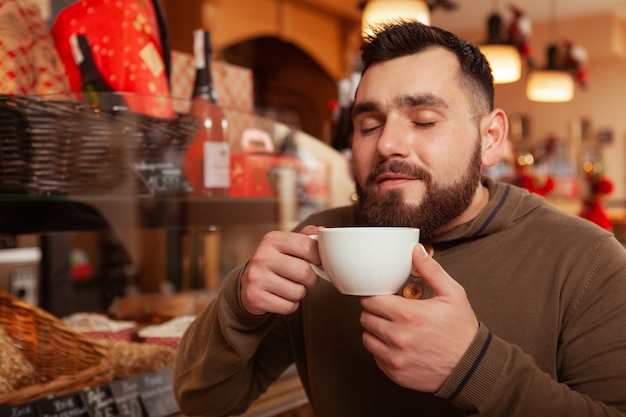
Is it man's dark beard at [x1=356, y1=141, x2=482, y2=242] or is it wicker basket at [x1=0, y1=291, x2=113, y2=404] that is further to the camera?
wicker basket at [x1=0, y1=291, x2=113, y2=404]

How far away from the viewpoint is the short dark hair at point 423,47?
111cm

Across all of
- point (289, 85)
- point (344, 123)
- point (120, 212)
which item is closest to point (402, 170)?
point (120, 212)

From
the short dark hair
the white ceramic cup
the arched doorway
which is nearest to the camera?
the white ceramic cup

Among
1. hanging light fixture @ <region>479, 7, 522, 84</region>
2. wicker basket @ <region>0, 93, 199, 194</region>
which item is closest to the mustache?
wicker basket @ <region>0, 93, 199, 194</region>

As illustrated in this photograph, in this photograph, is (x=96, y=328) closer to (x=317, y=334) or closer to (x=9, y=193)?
(x=9, y=193)

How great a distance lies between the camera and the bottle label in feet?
4.69

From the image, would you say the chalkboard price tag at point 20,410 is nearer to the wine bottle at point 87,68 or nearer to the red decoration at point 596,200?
the wine bottle at point 87,68

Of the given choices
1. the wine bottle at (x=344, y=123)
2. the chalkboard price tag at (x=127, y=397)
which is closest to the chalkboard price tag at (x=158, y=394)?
the chalkboard price tag at (x=127, y=397)

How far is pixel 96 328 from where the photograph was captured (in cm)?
140

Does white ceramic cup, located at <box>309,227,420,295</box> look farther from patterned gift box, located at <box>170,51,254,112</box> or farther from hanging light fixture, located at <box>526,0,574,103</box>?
hanging light fixture, located at <box>526,0,574,103</box>

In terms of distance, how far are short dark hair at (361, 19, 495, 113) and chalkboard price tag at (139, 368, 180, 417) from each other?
2.18ft

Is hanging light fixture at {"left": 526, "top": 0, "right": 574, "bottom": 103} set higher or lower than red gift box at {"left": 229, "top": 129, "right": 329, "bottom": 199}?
higher

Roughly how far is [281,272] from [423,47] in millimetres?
453

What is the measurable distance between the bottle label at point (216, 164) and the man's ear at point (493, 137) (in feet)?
1.82
